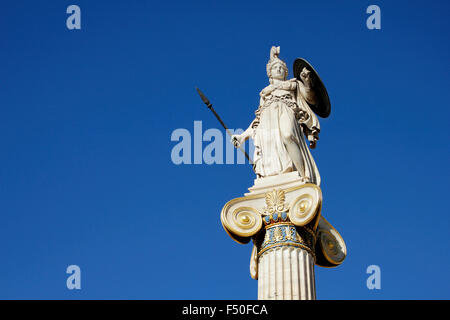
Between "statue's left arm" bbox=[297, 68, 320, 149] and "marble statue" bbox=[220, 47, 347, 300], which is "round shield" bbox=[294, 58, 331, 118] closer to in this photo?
"marble statue" bbox=[220, 47, 347, 300]

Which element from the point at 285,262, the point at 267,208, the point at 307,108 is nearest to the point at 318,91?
the point at 307,108

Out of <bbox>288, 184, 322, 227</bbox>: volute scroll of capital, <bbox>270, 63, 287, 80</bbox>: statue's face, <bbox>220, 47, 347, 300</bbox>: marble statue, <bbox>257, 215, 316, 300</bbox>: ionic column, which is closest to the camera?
<bbox>257, 215, 316, 300</bbox>: ionic column

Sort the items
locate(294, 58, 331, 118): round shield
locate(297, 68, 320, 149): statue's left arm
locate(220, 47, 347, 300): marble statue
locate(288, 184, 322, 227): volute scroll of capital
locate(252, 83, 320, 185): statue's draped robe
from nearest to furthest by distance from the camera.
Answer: locate(220, 47, 347, 300): marble statue
locate(288, 184, 322, 227): volute scroll of capital
locate(252, 83, 320, 185): statue's draped robe
locate(297, 68, 320, 149): statue's left arm
locate(294, 58, 331, 118): round shield

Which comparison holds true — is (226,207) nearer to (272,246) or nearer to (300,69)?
(272,246)

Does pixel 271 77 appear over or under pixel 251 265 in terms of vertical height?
over

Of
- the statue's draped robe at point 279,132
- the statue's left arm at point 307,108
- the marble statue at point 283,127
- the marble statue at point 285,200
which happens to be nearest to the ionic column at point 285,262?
the marble statue at point 285,200

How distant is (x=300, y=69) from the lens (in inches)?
1049

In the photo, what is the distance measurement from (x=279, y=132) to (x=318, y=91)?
2.87 metres

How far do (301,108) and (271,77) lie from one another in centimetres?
152

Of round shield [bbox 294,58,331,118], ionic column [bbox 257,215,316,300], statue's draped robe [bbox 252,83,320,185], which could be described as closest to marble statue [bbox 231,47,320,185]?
statue's draped robe [bbox 252,83,320,185]

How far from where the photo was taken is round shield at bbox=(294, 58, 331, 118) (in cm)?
2628

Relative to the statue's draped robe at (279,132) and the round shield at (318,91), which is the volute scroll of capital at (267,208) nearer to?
the statue's draped robe at (279,132)
